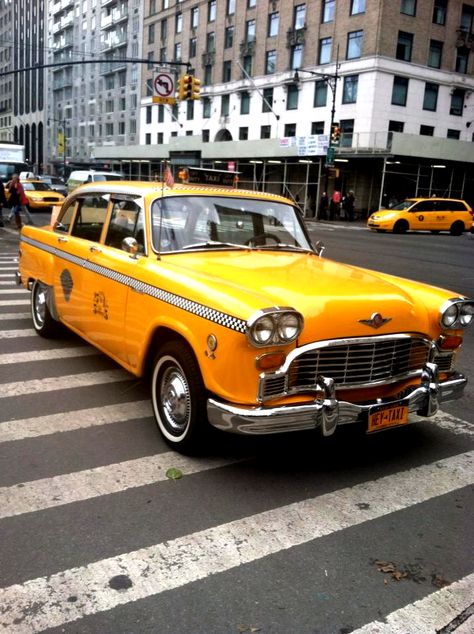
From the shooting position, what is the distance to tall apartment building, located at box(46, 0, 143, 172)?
227 feet

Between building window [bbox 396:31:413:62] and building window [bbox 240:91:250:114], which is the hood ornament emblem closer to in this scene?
building window [bbox 396:31:413:62]

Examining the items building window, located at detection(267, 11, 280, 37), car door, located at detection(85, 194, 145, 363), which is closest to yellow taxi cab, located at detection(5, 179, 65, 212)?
car door, located at detection(85, 194, 145, 363)

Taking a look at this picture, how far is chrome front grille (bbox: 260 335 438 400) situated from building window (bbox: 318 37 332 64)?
152ft

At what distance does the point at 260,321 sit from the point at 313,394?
602 millimetres

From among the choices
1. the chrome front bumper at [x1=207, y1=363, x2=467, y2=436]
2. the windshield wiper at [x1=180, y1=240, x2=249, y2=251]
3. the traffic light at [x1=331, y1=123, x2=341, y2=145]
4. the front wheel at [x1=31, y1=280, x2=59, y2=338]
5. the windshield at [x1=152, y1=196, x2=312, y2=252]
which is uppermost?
the traffic light at [x1=331, y1=123, x2=341, y2=145]

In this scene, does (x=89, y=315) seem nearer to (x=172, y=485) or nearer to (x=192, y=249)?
(x=192, y=249)

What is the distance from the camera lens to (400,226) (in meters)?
28.9

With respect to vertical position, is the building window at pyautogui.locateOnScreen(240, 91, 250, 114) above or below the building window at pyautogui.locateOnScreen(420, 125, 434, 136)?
above

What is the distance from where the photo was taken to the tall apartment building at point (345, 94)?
132ft

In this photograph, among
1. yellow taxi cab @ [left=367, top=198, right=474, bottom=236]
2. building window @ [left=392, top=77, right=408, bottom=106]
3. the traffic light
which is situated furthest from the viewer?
building window @ [left=392, top=77, right=408, bottom=106]

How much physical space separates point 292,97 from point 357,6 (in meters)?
8.21

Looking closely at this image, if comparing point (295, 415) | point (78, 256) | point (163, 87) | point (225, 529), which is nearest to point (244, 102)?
point (163, 87)

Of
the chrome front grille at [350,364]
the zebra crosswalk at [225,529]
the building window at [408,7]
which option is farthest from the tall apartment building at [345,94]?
the zebra crosswalk at [225,529]

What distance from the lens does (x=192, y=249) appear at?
482 cm
